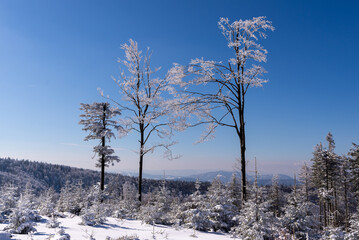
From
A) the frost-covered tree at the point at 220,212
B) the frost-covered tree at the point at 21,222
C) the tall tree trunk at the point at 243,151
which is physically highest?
the tall tree trunk at the point at 243,151

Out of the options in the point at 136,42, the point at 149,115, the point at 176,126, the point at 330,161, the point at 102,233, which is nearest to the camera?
the point at 102,233

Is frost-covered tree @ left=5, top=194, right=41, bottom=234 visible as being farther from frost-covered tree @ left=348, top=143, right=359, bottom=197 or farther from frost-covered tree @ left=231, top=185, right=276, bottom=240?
frost-covered tree @ left=348, top=143, right=359, bottom=197

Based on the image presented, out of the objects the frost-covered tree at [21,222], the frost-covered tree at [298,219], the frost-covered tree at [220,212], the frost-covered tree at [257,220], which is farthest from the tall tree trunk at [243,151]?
the frost-covered tree at [21,222]

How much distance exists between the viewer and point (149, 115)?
12305 millimetres

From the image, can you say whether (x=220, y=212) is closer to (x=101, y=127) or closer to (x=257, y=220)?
(x=257, y=220)

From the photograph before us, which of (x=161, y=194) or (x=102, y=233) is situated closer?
(x=102, y=233)

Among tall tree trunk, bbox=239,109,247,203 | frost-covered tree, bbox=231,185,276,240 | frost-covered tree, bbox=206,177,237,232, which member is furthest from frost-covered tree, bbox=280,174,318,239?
frost-covered tree, bbox=206,177,237,232

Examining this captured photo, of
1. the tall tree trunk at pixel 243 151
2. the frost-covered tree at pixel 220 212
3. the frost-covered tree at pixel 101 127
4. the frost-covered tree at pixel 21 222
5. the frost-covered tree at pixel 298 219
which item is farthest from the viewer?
the frost-covered tree at pixel 101 127

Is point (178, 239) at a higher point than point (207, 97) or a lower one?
lower

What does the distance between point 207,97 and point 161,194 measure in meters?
8.40

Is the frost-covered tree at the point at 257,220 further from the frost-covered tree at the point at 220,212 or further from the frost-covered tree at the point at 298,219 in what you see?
the frost-covered tree at the point at 220,212

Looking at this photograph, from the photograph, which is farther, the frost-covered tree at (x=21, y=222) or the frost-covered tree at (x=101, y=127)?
the frost-covered tree at (x=101, y=127)

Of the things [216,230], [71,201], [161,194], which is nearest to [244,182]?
[216,230]

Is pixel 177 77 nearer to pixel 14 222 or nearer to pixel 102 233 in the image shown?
pixel 102 233
